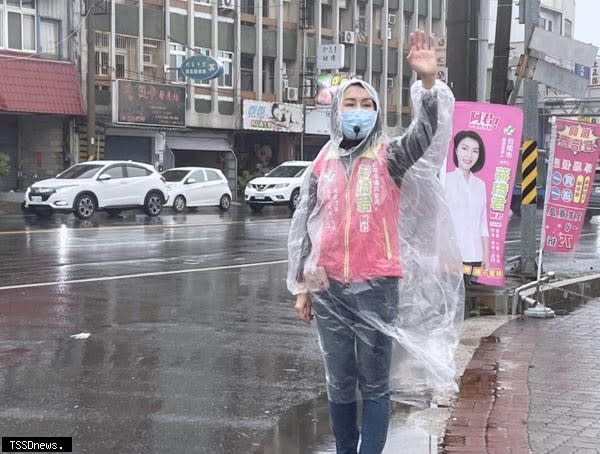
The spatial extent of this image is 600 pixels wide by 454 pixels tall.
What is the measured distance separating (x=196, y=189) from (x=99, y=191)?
18.0 feet

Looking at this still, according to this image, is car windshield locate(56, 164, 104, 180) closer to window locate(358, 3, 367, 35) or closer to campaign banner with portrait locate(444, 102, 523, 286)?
campaign banner with portrait locate(444, 102, 523, 286)

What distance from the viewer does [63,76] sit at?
3331 centimetres

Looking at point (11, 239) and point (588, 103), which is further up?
point (588, 103)

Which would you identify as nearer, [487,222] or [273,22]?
[487,222]

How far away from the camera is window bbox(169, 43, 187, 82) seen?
3784 centimetres

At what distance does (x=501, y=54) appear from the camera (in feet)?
39.5

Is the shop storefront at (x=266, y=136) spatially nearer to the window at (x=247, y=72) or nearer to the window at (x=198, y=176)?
the window at (x=247, y=72)

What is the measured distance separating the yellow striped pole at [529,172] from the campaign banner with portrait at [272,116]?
2912cm

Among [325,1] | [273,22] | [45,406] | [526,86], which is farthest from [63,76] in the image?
[45,406]

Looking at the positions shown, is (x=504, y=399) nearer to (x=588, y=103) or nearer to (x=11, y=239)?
(x=11, y=239)

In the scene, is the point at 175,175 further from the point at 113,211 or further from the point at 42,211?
the point at 42,211

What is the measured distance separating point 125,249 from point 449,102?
12.5 m

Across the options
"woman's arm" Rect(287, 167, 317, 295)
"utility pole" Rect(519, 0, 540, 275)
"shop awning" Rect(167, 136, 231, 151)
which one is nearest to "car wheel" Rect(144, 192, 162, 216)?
"shop awning" Rect(167, 136, 231, 151)

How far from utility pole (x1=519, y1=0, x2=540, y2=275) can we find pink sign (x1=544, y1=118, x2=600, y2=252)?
0.26 meters
